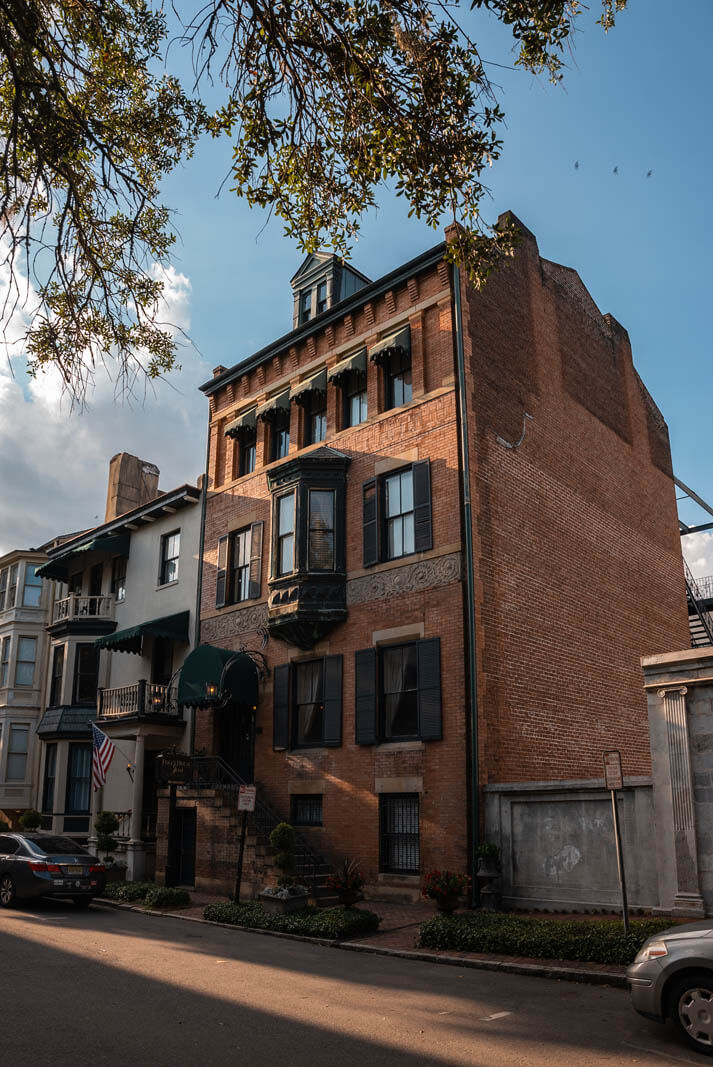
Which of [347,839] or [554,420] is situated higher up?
[554,420]

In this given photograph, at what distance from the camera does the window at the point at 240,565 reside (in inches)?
961

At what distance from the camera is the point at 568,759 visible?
63.6 ft

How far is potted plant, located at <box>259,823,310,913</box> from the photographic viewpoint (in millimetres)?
16045

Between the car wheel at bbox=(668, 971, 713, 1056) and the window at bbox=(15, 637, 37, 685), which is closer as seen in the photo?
the car wheel at bbox=(668, 971, 713, 1056)

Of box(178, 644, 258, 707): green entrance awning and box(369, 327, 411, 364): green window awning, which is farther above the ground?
box(369, 327, 411, 364): green window awning

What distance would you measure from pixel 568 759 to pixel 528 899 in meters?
4.79

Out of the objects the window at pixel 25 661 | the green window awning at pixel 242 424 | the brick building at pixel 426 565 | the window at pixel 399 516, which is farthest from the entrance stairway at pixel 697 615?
the window at pixel 25 661

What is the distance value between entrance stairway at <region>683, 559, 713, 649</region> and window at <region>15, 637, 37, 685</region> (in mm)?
24833

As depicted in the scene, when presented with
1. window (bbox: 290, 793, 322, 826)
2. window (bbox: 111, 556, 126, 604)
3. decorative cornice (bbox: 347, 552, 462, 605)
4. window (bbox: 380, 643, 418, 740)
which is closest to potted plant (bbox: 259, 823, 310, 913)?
window (bbox: 290, 793, 322, 826)

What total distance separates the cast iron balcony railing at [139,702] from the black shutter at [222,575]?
309 cm

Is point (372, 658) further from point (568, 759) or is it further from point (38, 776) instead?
point (38, 776)

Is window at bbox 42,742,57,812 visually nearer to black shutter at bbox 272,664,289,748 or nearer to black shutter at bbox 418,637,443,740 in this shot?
black shutter at bbox 272,664,289,748

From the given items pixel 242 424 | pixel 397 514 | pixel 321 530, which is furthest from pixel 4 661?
pixel 397 514

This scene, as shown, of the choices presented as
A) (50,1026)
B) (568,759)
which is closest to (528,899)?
(568,759)
